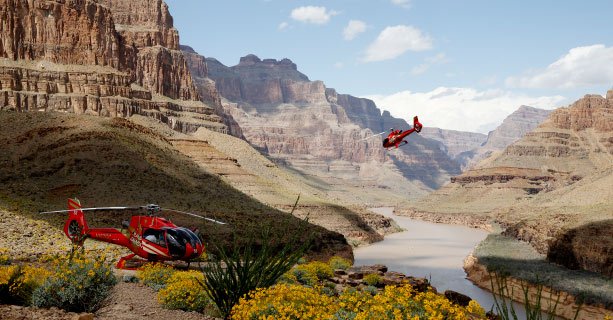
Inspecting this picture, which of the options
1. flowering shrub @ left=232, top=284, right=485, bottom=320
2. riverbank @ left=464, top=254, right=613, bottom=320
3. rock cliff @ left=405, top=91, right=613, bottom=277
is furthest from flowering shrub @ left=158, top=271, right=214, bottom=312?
rock cliff @ left=405, top=91, right=613, bottom=277

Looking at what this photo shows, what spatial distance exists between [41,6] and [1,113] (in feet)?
148

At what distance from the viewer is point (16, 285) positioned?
44.5ft

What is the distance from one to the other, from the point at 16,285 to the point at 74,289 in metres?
1.40

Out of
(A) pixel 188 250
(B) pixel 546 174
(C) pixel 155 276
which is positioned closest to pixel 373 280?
(A) pixel 188 250

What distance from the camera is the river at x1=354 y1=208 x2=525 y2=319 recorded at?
4594cm

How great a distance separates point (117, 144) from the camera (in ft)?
176

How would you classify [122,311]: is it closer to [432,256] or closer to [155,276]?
[155,276]

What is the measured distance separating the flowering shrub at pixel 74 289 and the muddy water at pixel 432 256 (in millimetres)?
25605

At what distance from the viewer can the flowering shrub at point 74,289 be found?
1346 cm

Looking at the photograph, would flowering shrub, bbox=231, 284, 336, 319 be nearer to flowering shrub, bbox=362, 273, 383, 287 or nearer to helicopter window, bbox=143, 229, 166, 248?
helicopter window, bbox=143, 229, 166, 248

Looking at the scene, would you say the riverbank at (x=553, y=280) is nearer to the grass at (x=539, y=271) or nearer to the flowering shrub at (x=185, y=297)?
the grass at (x=539, y=271)

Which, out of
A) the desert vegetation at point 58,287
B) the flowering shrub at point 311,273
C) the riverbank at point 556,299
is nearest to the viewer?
the desert vegetation at point 58,287

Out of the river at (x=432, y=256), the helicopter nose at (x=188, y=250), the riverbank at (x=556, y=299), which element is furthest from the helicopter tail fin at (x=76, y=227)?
the river at (x=432, y=256)

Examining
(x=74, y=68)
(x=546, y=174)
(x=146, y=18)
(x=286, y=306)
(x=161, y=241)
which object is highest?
(x=146, y=18)
